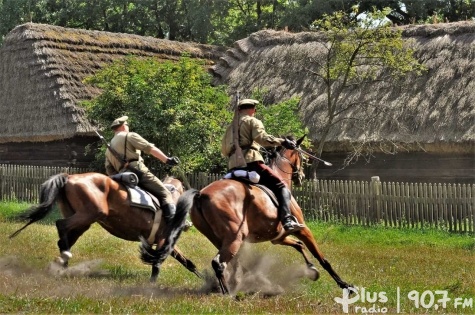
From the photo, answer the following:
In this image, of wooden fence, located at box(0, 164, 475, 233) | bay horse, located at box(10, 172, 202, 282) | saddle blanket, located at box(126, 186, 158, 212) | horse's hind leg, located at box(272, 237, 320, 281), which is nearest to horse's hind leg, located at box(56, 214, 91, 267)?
bay horse, located at box(10, 172, 202, 282)

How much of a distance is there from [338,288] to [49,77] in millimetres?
16421

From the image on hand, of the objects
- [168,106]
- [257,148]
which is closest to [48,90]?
[168,106]

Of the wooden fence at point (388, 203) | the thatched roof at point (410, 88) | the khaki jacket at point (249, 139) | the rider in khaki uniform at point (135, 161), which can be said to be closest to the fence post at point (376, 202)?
the wooden fence at point (388, 203)

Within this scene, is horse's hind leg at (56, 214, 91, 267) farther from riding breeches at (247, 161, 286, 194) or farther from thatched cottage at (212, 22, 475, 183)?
thatched cottage at (212, 22, 475, 183)

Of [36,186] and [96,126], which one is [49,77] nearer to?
[96,126]

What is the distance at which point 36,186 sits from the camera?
22750 millimetres

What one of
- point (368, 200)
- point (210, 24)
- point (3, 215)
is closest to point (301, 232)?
point (368, 200)

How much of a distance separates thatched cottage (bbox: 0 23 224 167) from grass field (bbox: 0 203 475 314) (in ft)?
27.1

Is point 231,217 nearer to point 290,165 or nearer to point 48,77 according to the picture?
point 290,165

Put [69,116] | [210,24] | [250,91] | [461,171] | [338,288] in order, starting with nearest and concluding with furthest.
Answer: [338,288] < [461,171] < [69,116] < [250,91] < [210,24]

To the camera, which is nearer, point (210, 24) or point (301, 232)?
point (301, 232)

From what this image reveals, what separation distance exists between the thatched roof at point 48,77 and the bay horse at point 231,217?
45.7 ft

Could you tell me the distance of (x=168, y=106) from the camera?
20.8 metres

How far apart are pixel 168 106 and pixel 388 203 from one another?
5.68 meters
